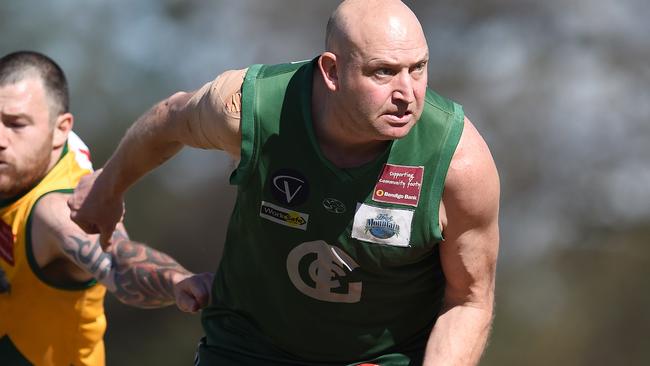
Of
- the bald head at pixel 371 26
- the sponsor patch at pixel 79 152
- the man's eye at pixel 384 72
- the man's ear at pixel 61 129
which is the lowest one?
the sponsor patch at pixel 79 152

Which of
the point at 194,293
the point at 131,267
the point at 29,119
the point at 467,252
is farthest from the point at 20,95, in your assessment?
the point at 467,252

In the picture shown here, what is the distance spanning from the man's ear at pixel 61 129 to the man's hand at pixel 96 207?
1.40m

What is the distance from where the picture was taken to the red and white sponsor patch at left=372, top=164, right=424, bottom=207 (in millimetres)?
4117

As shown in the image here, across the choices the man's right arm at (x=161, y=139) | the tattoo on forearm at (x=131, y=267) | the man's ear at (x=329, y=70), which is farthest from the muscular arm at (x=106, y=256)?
the man's ear at (x=329, y=70)

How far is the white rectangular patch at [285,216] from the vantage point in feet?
14.0

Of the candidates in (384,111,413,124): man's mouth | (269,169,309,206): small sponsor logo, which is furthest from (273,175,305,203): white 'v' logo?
(384,111,413,124): man's mouth

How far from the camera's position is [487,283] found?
432 centimetres

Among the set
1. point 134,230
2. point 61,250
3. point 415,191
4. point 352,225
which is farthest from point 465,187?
point 134,230

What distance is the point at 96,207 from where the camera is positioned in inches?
195

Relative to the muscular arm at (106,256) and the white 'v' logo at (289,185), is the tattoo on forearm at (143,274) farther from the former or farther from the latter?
the white 'v' logo at (289,185)

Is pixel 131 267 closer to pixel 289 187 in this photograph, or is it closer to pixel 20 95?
pixel 20 95

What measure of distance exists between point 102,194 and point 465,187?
1637 millimetres

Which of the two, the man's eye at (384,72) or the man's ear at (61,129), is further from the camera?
the man's ear at (61,129)

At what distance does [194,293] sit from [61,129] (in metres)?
1.91
